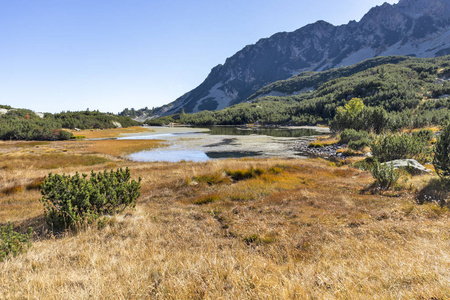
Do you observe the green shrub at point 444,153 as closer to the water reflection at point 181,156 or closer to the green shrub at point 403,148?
the green shrub at point 403,148

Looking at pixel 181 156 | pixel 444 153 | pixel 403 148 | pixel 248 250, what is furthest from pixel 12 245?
pixel 181 156

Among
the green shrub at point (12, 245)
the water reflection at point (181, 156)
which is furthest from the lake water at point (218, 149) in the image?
the green shrub at point (12, 245)

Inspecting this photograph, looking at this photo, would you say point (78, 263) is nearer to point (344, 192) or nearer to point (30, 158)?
point (344, 192)

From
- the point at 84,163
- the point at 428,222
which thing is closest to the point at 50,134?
the point at 84,163

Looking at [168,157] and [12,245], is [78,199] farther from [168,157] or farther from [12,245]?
[168,157]

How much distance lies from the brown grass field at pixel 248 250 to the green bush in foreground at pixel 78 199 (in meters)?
0.71

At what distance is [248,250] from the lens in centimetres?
599

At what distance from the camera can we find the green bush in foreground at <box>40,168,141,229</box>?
26.5ft

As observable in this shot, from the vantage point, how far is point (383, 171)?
45.7ft

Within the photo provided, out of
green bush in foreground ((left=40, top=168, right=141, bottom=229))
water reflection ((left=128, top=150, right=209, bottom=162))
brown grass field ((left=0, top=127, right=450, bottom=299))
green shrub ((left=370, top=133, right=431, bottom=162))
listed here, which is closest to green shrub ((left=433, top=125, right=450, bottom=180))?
brown grass field ((left=0, top=127, right=450, bottom=299))

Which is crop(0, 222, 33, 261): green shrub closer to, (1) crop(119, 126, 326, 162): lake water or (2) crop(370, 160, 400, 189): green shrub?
(2) crop(370, 160, 400, 189): green shrub

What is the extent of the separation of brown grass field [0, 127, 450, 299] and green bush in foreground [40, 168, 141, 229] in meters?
0.71

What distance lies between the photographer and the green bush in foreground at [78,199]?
8.09 metres

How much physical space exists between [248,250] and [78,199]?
7.18 metres
